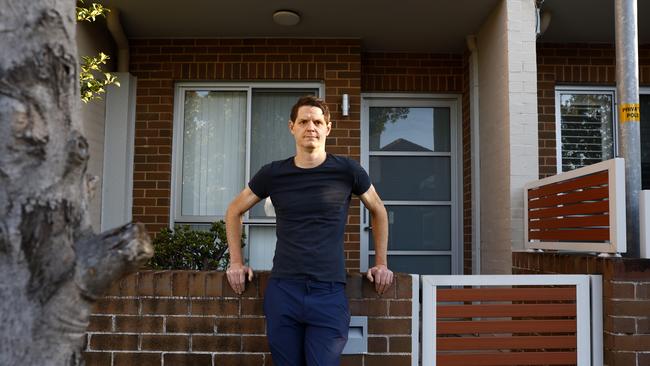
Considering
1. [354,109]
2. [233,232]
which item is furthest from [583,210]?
[354,109]

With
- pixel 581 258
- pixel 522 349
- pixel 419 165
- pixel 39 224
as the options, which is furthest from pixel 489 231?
pixel 39 224

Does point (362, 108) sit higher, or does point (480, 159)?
point (362, 108)

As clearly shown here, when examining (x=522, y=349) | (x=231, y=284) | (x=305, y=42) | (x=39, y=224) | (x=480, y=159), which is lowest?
(x=522, y=349)

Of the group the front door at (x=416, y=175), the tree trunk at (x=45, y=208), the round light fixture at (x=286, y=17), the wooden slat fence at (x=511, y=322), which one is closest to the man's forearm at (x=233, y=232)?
the wooden slat fence at (x=511, y=322)

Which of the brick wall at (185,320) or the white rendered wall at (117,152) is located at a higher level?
the white rendered wall at (117,152)

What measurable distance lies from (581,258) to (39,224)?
10.2 feet

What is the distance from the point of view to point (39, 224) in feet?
3.96

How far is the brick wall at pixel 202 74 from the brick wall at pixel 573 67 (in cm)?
190

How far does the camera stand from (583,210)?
356 centimetres

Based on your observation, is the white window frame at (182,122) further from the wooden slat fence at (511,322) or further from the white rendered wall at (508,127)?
the wooden slat fence at (511,322)

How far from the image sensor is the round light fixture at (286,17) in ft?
18.0

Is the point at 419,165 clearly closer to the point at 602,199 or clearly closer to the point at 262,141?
the point at 262,141

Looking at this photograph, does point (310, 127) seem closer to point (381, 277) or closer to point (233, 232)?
point (233, 232)

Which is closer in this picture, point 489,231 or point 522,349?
point 522,349
